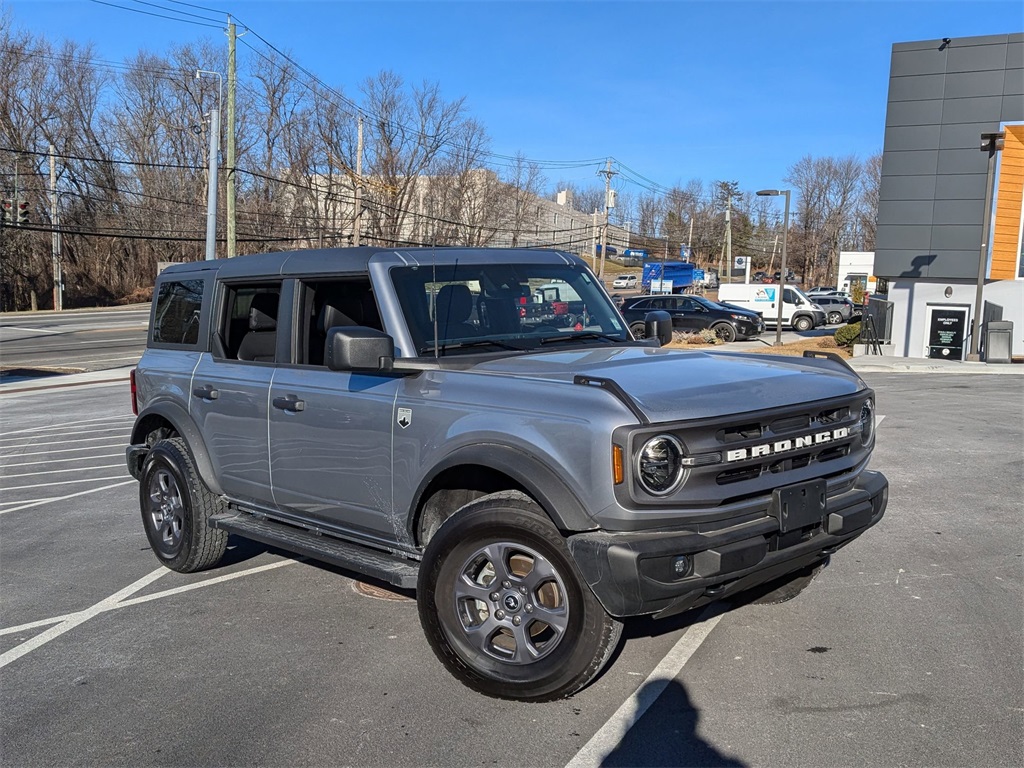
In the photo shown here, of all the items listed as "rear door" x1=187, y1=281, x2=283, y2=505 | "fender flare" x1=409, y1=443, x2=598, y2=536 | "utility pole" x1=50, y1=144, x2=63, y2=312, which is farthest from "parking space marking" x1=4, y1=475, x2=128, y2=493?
"utility pole" x1=50, y1=144, x2=63, y2=312

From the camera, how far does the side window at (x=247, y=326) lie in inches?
226

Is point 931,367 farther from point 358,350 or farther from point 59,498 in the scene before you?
point 358,350

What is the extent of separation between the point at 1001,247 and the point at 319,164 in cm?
4091

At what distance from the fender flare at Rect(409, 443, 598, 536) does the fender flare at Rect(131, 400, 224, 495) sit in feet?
7.77

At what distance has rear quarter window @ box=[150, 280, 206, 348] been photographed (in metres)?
6.02

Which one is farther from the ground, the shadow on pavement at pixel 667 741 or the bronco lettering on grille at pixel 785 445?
the bronco lettering on grille at pixel 785 445

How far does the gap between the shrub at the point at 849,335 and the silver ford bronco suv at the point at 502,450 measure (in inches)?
910

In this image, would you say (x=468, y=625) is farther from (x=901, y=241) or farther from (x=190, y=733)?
(x=901, y=241)

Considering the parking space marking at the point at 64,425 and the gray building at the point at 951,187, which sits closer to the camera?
the parking space marking at the point at 64,425

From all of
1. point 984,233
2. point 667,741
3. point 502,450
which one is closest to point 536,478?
point 502,450

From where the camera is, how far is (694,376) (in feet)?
13.2

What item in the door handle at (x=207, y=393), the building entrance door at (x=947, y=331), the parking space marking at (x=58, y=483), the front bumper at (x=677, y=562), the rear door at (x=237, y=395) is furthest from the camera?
the building entrance door at (x=947, y=331)

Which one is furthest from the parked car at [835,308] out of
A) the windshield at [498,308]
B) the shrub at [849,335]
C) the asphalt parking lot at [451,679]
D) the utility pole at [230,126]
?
the windshield at [498,308]

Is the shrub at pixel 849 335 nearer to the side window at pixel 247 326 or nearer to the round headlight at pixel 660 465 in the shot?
the side window at pixel 247 326
